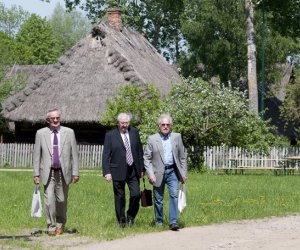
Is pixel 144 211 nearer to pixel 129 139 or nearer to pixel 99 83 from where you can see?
pixel 129 139

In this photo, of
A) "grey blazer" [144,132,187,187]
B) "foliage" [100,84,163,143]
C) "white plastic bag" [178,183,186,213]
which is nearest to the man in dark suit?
"grey blazer" [144,132,187,187]

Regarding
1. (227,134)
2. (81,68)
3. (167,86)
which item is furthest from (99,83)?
(227,134)

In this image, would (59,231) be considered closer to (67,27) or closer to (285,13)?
(285,13)

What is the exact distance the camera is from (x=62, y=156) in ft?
39.2

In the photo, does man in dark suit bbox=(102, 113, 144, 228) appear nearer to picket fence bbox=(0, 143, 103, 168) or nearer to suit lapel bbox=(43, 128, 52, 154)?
suit lapel bbox=(43, 128, 52, 154)

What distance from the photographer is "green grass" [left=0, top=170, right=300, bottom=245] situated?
12711 mm

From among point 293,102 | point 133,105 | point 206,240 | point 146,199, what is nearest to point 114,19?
point 133,105

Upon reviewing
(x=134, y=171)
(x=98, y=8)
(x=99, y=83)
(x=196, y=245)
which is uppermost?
(x=98, y=8)

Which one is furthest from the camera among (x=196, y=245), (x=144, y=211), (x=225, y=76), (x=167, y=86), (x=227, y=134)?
(x=225, y=76)

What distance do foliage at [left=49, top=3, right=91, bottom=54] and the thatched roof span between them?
4849 cm

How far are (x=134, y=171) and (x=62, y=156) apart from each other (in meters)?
1.27

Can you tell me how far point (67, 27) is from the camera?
9288 centimetres

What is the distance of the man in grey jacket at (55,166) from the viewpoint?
38.9 feet

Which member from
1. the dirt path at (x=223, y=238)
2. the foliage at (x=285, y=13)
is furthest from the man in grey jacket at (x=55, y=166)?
the foliage at (x=285, y=13)
